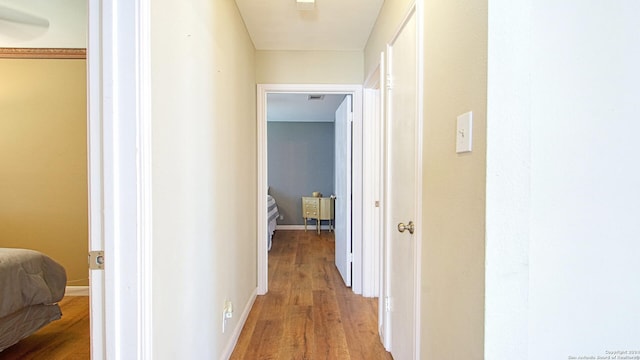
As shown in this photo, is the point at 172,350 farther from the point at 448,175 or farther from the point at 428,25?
the point at 428,25

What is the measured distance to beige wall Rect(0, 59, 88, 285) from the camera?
9.20 ft

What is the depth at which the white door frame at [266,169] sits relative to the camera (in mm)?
3021

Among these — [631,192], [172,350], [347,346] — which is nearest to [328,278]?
[347,346]

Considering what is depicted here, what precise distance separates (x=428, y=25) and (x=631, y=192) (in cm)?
91

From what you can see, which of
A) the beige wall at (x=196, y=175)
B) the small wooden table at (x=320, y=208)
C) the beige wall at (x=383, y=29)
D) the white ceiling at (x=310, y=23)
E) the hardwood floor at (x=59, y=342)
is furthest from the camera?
the small wooden table at (x=320, y=208)

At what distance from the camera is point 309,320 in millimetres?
2500

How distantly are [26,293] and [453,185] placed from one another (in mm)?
2665

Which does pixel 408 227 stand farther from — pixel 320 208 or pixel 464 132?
pixel 320 208

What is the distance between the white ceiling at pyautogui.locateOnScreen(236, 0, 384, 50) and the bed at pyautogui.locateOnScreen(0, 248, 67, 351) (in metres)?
2.31

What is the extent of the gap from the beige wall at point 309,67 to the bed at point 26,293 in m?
2.27

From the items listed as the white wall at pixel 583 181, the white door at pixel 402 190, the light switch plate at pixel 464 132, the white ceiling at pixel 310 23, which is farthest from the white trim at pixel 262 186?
the white wall at pixel 583 181

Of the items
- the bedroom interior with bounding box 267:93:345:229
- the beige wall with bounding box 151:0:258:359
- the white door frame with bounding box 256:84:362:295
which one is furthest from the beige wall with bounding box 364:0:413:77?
the bedroom interior with bounding box 267:93:345:229

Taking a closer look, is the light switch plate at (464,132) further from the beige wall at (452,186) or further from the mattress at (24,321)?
the mattress at (24,321)

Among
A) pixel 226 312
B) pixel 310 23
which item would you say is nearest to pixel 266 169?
pixel 310 23
